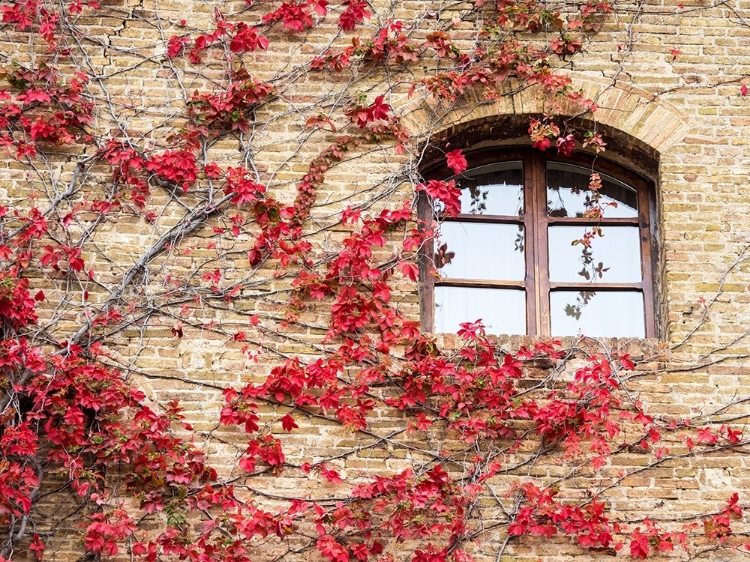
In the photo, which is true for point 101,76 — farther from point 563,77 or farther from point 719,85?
point 719,85

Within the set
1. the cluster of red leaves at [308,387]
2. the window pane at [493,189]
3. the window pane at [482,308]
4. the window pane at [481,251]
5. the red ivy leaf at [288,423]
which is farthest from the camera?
the window pane at [493,189]

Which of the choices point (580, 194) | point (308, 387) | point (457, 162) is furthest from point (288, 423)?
point (580, 194)

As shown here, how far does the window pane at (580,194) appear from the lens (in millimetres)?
6996

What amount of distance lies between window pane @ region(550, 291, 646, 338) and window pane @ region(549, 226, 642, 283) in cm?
10

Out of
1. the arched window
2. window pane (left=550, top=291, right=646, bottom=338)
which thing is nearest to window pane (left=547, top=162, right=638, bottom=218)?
the arched window

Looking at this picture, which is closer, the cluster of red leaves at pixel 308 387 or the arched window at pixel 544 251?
the cluster of red leaves at pixel 308 387

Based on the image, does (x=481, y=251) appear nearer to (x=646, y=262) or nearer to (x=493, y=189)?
(x=493, y=189)

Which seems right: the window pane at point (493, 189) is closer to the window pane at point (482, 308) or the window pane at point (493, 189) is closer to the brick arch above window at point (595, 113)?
the brick arch above window at point (595, 113)

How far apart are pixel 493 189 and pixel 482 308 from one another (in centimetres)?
83

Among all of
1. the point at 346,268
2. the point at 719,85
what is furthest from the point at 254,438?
the point at 719,85

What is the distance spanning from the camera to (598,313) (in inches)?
267

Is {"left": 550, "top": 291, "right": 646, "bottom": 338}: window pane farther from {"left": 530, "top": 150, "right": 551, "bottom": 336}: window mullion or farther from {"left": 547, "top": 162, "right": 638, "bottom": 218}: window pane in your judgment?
{"left": 547, "top": 162, "right": 638, "bottom": 218}: window pane

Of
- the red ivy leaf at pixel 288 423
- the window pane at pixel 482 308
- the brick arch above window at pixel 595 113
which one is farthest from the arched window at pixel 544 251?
the red ivy leaf at pixel 288 423

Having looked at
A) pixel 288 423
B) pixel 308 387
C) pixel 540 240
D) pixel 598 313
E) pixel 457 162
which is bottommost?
pixel 288 423
